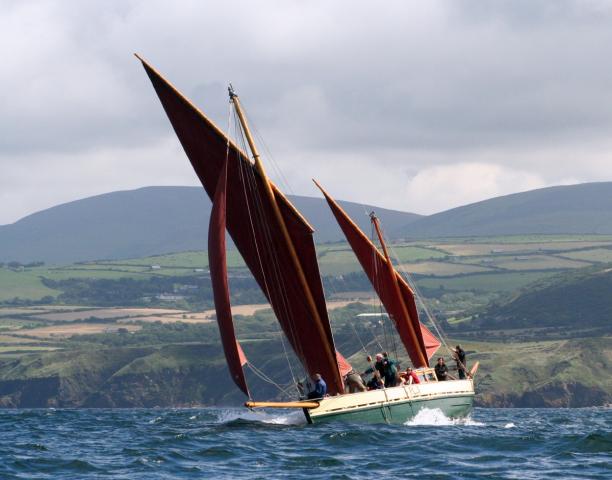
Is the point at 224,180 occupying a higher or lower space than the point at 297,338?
higher

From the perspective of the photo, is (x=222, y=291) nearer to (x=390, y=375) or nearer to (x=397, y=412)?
(x=397, y=412)

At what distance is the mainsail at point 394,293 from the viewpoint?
73.8 m

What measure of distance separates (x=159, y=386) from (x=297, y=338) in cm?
12543

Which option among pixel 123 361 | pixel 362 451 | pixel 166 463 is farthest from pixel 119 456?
pixel 123 361

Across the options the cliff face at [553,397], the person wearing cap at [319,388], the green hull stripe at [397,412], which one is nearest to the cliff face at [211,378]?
the cliff face at [553,397]

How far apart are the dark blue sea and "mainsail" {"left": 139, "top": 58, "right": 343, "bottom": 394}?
404cm

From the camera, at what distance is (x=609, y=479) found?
4288 cm

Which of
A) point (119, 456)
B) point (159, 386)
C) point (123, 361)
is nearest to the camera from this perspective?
point (119, 456)

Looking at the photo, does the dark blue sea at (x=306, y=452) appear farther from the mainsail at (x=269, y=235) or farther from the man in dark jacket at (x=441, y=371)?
the man in dark jacket at (x=441, y=371)

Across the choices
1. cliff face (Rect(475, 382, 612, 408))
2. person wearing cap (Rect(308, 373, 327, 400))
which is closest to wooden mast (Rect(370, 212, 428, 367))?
person wearing cap (Rect(308, 373, 327, 400))

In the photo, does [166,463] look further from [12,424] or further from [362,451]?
[12,424]

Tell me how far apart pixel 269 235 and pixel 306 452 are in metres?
15.8

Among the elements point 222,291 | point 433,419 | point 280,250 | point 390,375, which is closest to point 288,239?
point 280,250

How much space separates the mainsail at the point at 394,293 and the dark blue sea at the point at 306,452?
10988 millimetres
